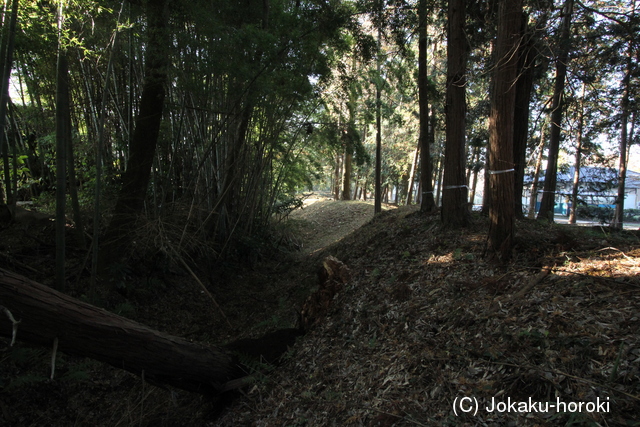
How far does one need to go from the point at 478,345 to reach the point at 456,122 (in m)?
3.65

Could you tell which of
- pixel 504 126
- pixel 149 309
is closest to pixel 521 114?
pixel 504 126

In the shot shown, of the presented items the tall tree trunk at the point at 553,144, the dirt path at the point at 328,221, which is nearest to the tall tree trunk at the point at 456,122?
the tall tree trunk at the point at 553,144

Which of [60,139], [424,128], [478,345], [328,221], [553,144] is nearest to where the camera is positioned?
[478,345]

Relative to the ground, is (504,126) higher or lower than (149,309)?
higher

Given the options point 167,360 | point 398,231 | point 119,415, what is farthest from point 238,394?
point 398,231

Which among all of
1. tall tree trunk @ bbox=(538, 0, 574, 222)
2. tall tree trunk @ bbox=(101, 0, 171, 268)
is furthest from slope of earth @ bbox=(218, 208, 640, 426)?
tall tree trunk @ bbox=(101, 0, 171, 268)

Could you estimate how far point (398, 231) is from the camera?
20.1 feet

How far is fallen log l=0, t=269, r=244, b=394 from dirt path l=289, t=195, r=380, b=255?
591cm

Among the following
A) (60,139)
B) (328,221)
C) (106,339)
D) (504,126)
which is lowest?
(328,221)

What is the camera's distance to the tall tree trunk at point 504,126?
Result: 352cm

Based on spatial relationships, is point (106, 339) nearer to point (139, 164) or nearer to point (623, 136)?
point (139, 164)

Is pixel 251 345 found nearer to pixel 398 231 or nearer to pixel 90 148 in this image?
pixel 398 231

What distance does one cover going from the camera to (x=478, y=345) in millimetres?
2598

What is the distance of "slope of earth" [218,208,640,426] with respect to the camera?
2020 mm
